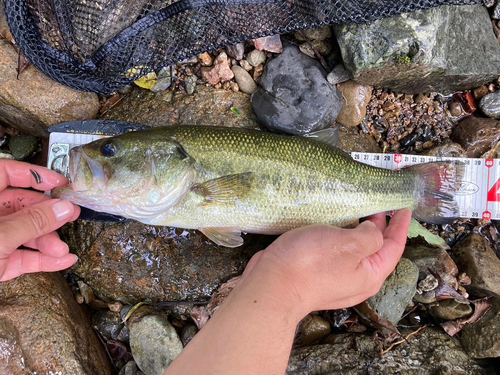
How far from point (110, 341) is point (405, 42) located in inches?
169

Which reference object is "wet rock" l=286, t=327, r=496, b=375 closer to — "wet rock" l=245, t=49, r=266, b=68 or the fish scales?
the fish scales

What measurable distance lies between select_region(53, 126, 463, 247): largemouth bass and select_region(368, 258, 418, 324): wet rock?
0.66 meters

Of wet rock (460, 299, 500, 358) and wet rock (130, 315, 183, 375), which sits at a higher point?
wet rock (130, 315, 183, 375)

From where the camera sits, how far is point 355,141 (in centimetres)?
385

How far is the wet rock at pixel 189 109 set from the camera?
3.62 m

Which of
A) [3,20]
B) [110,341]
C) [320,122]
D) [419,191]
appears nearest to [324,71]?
[320,122]

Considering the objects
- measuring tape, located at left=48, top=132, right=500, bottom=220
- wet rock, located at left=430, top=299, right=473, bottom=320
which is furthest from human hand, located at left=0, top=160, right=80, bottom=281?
wet rock, located at left=430, top=299, right=473, bottom=320

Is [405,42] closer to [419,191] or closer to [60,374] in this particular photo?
[419,191]

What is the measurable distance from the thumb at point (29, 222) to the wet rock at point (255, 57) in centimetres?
234

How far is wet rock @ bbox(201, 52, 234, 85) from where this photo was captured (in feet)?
12.1

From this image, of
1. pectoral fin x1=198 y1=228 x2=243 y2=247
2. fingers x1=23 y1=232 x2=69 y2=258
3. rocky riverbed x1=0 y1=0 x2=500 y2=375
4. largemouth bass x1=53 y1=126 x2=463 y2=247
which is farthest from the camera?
rocky riverbed x1=0 y1=0 x2=500 y2=375

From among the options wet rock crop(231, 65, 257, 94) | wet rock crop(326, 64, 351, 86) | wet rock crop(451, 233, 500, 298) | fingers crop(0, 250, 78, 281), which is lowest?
wet rock crop(451, 233, 500, 298)

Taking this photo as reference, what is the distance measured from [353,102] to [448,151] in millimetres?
1179

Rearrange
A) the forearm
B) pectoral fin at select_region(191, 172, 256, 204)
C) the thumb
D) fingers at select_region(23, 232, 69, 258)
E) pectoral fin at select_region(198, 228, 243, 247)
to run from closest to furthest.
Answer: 1. the forearm
2. the thumb
3. pectoral fin at select_region(191, 172, 256, 204)
4. fingers at select_region(23, 232, 69, 258)
5. pectoral fin at select_region(198, 228, 243, 247)
